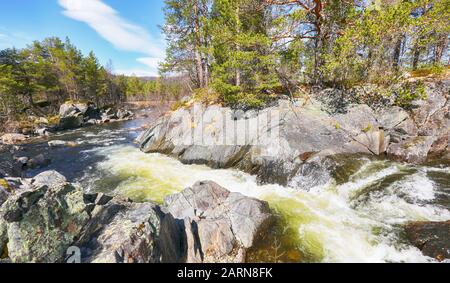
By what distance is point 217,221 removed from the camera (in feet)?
20.9

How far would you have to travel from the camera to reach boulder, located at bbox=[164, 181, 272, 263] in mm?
5691

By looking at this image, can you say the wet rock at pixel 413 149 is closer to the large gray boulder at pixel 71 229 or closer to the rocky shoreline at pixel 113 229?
the rocky shoreline at pixel 113 229

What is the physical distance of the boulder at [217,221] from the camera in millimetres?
5691

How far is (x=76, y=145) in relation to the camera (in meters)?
20.8

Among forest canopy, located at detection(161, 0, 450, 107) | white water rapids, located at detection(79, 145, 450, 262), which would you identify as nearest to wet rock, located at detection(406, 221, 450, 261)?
white water rapids, located at detection(79, 145, 450, 262)

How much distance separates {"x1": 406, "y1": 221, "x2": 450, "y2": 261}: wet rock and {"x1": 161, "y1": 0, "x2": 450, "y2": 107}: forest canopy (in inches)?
334

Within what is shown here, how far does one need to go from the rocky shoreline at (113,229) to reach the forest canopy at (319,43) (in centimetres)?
916

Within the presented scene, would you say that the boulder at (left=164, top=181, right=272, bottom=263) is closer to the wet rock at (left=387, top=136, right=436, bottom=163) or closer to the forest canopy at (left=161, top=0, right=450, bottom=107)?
the forest canopy at (left=161, top=0, right=450, bottom=107)

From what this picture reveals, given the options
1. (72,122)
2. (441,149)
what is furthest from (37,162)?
(441,149)

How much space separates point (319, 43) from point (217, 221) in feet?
42.3

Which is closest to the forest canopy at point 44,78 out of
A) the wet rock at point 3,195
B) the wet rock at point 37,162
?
the wet rock at point 37,162

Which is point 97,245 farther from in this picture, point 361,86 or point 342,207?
point 361,86
